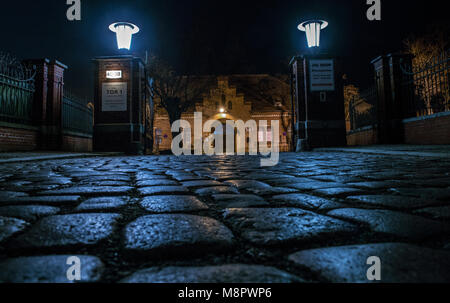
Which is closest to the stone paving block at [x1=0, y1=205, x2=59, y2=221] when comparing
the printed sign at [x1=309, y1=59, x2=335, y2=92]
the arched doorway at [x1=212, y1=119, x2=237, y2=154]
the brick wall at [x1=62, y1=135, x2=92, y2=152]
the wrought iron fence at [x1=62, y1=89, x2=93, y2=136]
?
the brick wall at [x1=62, y1=135, x2=92, y2=152]

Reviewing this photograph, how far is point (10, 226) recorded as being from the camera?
49.9 inches

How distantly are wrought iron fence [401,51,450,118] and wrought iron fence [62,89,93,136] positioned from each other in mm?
13395

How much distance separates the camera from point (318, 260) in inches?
34.7

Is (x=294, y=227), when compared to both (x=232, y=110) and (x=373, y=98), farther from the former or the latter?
(x=232, y=110)

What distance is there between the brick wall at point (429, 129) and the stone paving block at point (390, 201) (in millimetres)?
8554

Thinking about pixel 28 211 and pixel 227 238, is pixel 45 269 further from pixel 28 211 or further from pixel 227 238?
pixel 28 211

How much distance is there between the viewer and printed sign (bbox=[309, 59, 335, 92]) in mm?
13391

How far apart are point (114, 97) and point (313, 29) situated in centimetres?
893

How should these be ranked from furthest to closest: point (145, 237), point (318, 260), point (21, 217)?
point (21, 217) < point (145, 237) < point (318, 260)
